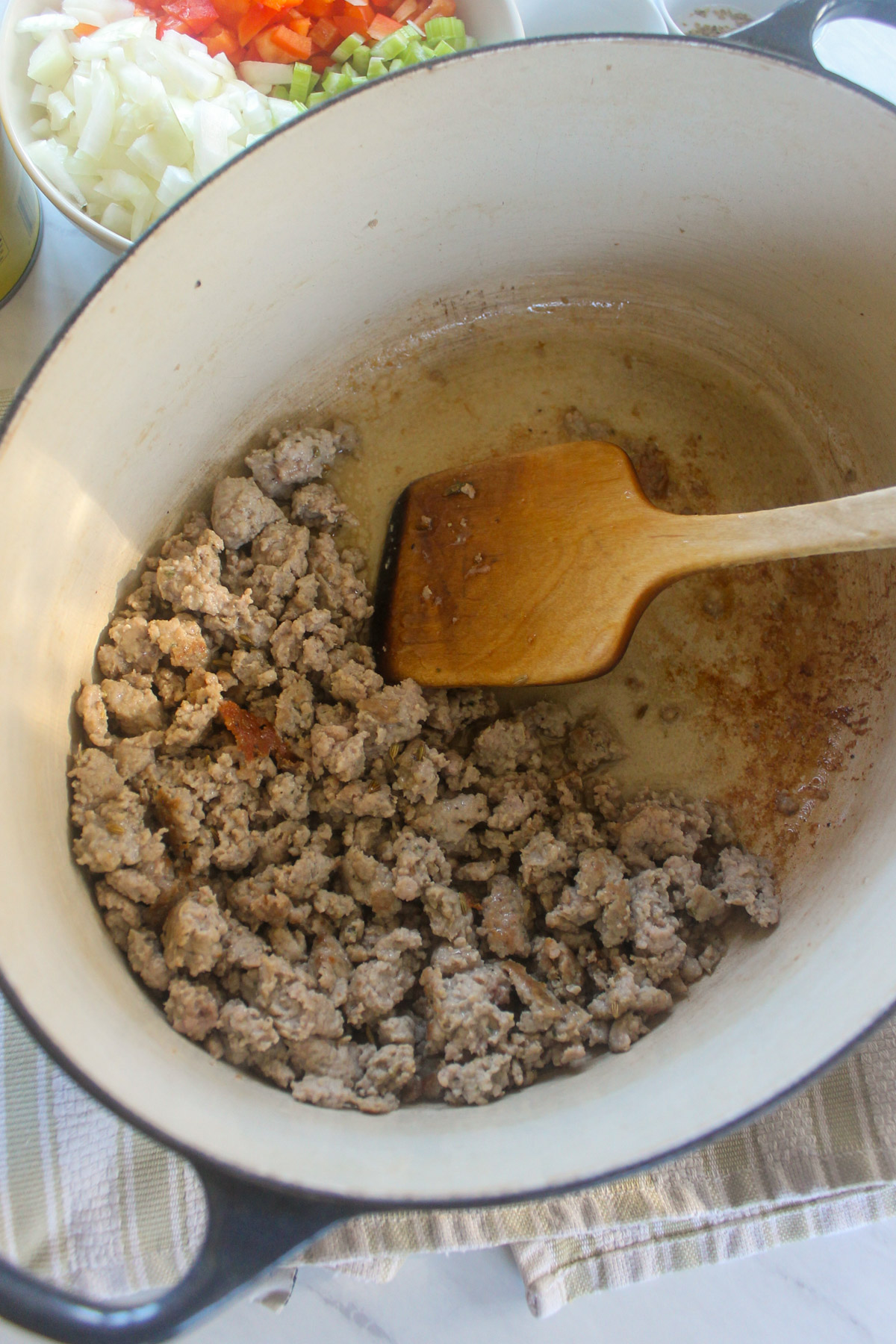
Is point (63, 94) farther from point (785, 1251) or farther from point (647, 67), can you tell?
point (785, 1251)

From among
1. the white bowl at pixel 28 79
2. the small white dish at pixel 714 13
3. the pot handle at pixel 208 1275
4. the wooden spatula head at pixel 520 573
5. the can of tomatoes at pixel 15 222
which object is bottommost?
the pot handle at pixel 208 1275

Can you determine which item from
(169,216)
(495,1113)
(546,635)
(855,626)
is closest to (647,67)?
(169,216)

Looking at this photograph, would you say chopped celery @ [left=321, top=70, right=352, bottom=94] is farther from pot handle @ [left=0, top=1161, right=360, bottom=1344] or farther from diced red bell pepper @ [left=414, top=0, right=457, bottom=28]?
pot handle @ [left=0, top=1161, right=360, bottom=1344]

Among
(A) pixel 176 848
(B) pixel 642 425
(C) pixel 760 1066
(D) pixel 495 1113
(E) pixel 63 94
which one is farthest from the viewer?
(B) pixel 642 425

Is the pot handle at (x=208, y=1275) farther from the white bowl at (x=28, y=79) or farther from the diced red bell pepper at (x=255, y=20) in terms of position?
the diced red bell pepper at (x=255, y=20)

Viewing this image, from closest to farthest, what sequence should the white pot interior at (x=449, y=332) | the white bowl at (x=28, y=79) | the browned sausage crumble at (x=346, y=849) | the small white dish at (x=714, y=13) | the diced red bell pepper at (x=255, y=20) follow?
1. the white pot interior at (x=449, y=332)
2. the browned sausage crumble at (x=346, y=849)
3. the white bowl at (x=28, y=79)
4. the diced red bell pepper at (x=255, y=20)
5. the small white dish at (x=714, y=13)

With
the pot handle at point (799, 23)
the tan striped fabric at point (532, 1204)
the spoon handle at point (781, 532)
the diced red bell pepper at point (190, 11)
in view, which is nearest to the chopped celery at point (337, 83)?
the diced red bell pepper at point (190, 11)
